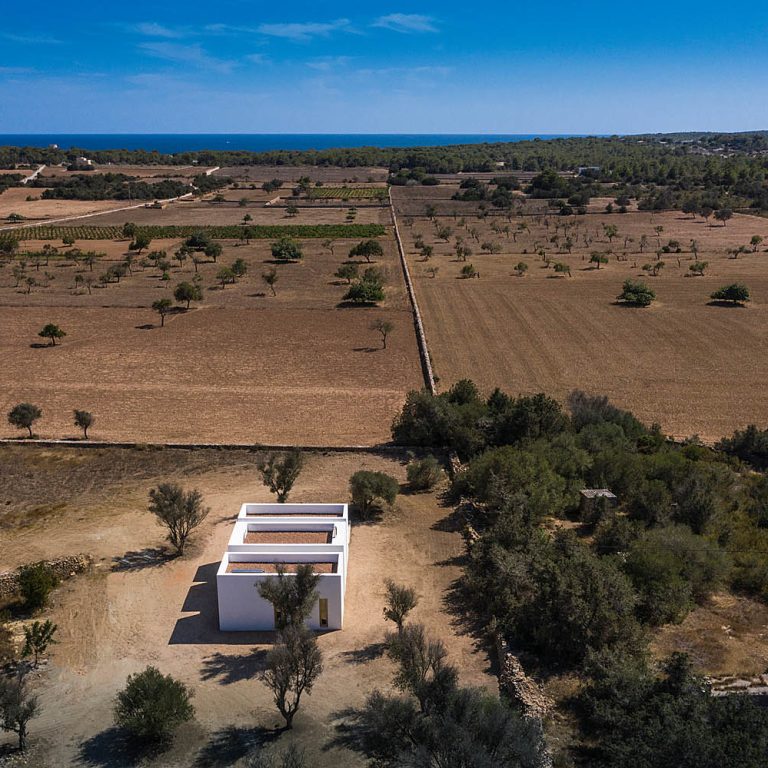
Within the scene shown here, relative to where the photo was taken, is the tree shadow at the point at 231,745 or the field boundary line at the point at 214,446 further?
the field boundary line at the point at 214,446

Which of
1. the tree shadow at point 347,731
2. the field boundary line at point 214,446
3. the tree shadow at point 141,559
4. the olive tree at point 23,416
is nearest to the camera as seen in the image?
the tree shadow at point 347,731

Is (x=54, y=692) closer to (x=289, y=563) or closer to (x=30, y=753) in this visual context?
(x=30, y=753)

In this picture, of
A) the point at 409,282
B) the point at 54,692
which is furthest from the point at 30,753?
the point at 409,282

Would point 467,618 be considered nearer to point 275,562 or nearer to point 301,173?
point 275,562

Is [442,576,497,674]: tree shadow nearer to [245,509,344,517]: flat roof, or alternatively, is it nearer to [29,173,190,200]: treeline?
[245,509,344,517]: flat roof

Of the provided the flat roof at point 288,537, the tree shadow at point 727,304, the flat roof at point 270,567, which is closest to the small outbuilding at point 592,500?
the flat roof at point 288,537

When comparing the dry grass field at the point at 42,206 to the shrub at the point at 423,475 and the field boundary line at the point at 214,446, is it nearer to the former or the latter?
the field boundary line at the point at 214,446

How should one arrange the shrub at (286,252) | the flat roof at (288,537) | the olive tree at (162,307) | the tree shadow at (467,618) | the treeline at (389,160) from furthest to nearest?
1. the treeline at (389,160)
2. the shrub at (286,252)
3. the olive tree at (162,307)
4. the flat roof at (288,537)
5. the tree shadow at (467,618)
